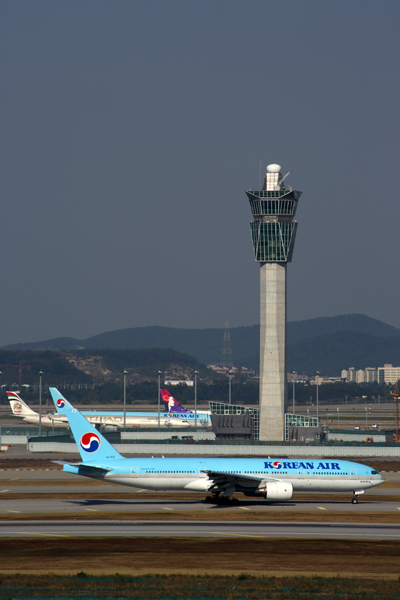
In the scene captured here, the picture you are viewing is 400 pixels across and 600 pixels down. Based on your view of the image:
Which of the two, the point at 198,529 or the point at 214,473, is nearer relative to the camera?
the point at 198,529

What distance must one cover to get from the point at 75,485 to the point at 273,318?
152 ft

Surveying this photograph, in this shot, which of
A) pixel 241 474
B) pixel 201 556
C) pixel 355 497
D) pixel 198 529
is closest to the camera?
pixel 201 556

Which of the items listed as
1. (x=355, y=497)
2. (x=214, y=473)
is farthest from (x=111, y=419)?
(x=214, y=473)

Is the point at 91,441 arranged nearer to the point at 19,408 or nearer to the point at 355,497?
the point at 355,497

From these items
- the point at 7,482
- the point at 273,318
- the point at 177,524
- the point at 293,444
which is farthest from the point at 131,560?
the point at 273,318

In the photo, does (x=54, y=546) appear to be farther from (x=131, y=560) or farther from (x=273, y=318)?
(x=273, y=318)

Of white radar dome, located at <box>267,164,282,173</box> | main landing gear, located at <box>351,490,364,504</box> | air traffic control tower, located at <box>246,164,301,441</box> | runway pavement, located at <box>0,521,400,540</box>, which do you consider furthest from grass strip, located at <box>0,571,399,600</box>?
white radar dome, located at <box>267,164,282,173</box>

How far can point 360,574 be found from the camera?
35.6 metres

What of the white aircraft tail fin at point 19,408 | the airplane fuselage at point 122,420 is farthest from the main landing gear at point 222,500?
the white aircraft tail fin at point 19,408

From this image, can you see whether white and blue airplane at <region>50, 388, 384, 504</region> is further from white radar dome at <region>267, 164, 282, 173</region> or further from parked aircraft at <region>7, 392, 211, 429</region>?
parked aircraft at <region>7, 392, 211, 429</region>

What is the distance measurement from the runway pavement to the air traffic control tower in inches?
2251

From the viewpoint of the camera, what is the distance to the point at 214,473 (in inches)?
2233

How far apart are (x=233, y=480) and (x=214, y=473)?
6.65 ft

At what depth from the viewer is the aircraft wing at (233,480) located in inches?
2253
